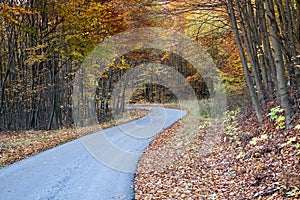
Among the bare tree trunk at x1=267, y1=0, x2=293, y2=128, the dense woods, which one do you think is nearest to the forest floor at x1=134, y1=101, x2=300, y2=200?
the bare tree trunk at x1=267, y1=0, x2=293, y2=128

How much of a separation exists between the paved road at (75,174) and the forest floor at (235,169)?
54 centimetres

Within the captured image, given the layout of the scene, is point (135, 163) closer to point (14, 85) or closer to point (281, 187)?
point (281, 187)

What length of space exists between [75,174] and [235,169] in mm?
4493

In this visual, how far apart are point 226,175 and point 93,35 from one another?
14.7 m

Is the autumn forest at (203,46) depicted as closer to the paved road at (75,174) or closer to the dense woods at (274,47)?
the dense woods at (274,47)

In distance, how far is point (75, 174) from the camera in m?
9.23

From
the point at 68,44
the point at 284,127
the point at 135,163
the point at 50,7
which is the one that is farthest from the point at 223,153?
the point at 50,7

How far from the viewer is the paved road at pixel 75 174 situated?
744cm

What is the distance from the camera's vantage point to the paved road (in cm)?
744

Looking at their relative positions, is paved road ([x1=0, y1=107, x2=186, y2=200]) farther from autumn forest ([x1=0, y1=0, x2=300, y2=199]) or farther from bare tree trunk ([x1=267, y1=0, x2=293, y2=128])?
bare tree trunk ([x1=267, y1=0, x2=293, y2=128])

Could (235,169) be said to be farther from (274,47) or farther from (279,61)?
(274,47)

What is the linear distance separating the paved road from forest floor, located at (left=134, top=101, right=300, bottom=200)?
21.4 inches

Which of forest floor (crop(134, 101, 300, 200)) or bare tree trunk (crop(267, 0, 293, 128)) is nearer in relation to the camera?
forest floor (crop(134, 101, 300, 200))

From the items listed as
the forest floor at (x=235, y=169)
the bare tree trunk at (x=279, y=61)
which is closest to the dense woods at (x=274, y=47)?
the bare tree trunk at (x=279, y=61)
